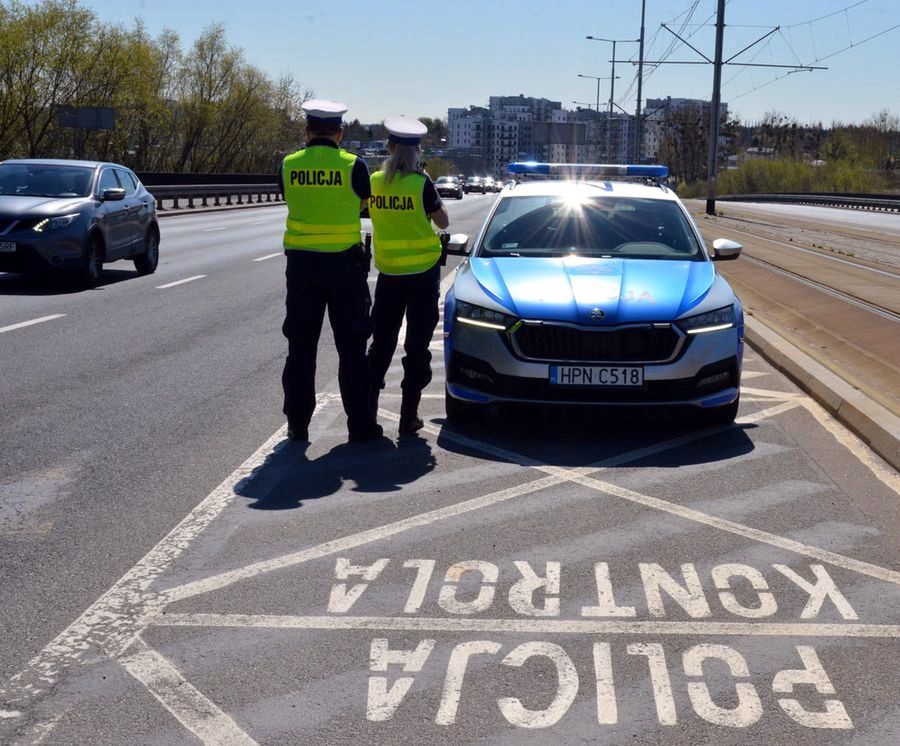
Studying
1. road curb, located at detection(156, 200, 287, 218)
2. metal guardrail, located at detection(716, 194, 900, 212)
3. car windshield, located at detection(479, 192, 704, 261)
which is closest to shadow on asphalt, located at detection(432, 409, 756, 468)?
car windshield, located at detection(479, 192, 704, 261)

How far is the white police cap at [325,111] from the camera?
7.49 meters

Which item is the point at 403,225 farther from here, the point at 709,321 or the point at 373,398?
the point at 709,321

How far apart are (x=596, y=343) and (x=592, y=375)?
191 mm

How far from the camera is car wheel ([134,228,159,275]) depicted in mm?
20038

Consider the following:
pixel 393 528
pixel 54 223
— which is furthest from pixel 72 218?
pixel 393 528

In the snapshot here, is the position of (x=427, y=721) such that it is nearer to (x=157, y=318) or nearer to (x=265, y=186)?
(x=157, y=318)

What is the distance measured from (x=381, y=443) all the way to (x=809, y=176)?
121 m

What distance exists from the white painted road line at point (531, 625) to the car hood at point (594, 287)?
337cm

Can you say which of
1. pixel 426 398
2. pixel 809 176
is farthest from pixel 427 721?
pixel 809 176

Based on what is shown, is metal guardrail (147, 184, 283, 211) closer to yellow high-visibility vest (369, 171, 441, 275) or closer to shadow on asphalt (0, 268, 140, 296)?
shadow on asphalt (0, 268, 140, 296)

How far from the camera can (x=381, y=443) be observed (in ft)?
25.7

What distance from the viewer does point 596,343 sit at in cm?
773

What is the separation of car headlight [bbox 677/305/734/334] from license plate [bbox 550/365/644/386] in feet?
1.35

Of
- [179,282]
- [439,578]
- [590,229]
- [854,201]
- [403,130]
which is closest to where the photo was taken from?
[439,578]
